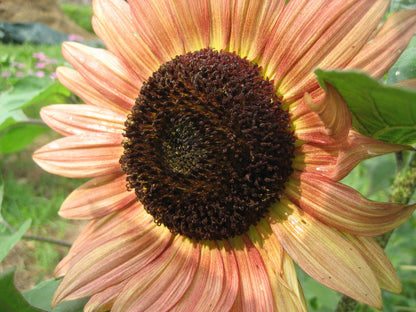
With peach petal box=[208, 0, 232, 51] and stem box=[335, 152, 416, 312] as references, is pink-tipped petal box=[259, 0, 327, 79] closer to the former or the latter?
→ peach petal box=[208, 0, 232, 51]

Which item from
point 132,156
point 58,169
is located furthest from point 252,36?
point 58,169

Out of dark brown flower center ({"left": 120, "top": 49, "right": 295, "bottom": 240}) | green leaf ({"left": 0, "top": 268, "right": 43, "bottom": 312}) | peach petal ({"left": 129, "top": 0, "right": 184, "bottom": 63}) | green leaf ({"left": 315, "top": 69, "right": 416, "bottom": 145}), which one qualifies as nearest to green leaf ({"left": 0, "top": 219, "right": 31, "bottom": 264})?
green leaf ({"left": 0, "top": 268, "right": 43, "bottom": 312})

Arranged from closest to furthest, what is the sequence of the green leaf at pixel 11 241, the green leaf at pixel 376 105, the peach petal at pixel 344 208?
the green leaf at pixel 376 105
the peach petal at pixel 344 208
the green leaf at pixel 11 241

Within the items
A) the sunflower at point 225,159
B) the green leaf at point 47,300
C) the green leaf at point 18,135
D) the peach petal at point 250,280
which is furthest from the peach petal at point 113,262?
the green leaf at point 18,135

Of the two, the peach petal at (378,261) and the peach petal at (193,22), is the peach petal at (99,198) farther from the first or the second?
the peach petal at (378,261)

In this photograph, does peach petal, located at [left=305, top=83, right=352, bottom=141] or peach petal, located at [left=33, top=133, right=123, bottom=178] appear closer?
peach petal, located at [left=305, top=83, right=352, bottom=141]

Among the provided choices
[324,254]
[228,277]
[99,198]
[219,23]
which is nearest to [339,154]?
[324,254]

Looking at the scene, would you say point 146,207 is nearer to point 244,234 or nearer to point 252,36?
point 244,234
